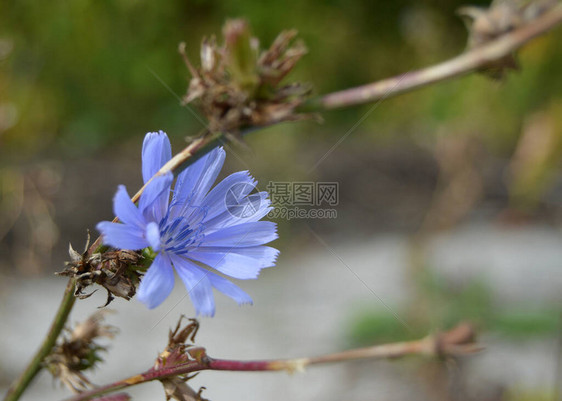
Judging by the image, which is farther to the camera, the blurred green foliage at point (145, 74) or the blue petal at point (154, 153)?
the blurred green foliage at point (145, 74)

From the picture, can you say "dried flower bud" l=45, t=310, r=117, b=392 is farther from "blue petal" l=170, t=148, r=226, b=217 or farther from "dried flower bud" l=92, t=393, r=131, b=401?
"blue petal" l=170, t=148, r=226, b=217

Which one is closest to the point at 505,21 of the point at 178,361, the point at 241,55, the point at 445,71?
the point at 445,71

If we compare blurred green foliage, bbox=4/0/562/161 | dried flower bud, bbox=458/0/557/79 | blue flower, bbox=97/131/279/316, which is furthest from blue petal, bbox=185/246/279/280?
blurred green foliage, bbox=4/0/562/161

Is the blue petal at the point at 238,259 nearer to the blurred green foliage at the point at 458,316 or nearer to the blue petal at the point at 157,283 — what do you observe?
the blue petal at the point at 157,283

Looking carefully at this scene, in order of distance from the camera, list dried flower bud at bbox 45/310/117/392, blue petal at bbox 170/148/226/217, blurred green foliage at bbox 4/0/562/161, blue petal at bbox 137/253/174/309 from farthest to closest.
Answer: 1. blurred green foliage at bbox 4/0/562/161
2. dried flower bud at bbox 45/310/117/392
3. blue petal at bbox 170/148/226/217
4. blue petal at bbox 137/253/174/309

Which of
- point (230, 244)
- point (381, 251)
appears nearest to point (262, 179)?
point (230, 244)

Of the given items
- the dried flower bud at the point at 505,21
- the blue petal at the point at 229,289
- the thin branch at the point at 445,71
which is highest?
the dried flower bud at the point at 505,21

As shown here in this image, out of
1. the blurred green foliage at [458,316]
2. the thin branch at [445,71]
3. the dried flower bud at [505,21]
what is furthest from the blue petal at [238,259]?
the blurred green foliage at [458,316]
